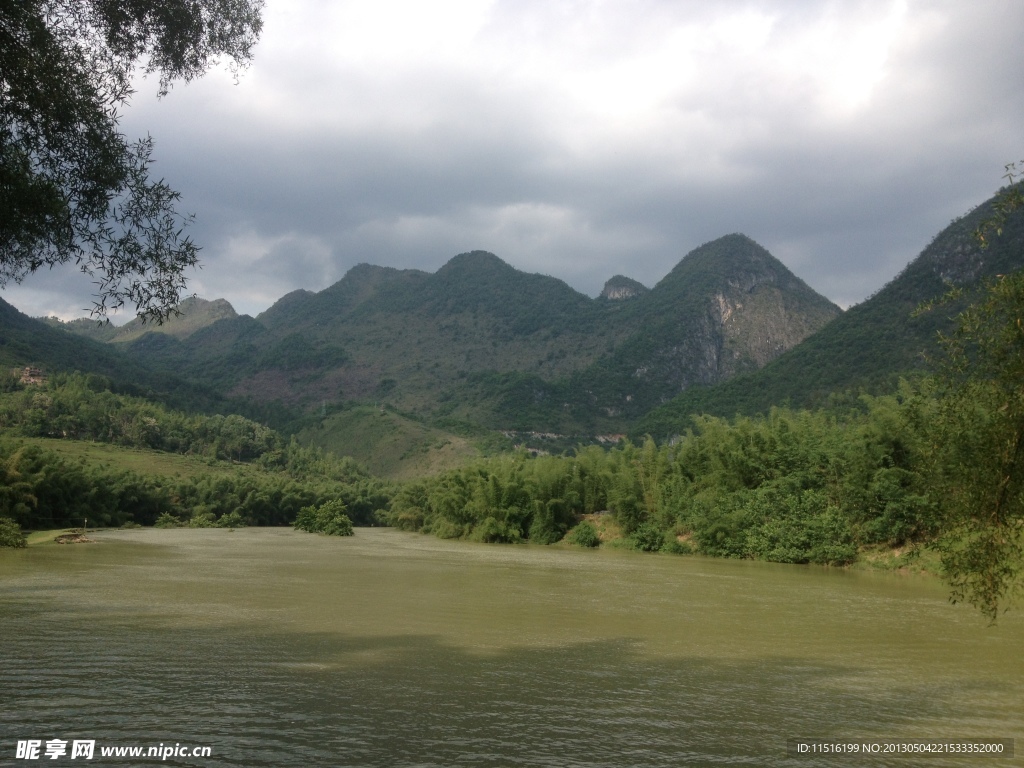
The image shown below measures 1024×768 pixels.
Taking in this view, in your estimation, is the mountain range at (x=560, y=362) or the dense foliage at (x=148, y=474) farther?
the mountain range at (x=560, y=362)

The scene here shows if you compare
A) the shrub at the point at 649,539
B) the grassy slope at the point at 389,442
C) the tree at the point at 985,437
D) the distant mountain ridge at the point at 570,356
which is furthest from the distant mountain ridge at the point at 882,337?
the distant mountain ridge at the point at 570,356

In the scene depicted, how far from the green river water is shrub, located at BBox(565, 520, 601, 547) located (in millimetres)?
21987

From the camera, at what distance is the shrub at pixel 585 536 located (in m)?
43.6

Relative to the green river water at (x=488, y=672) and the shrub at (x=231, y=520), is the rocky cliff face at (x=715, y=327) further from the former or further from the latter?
the green river water at (x=488, y=672)

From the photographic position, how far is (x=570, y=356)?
17912 centimetres

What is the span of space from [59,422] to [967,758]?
3297 inches

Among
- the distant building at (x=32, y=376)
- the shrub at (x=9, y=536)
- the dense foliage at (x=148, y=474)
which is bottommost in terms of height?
the shrub at (x=9, y=536)

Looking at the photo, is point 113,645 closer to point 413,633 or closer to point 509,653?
point 413,633

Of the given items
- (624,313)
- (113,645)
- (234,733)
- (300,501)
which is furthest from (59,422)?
(624,313)

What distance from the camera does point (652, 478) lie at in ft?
139

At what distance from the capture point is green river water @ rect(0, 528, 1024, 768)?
24.5 ft

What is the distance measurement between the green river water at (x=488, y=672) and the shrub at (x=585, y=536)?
21987 mm

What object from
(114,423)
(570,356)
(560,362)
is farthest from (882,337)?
(570,356)

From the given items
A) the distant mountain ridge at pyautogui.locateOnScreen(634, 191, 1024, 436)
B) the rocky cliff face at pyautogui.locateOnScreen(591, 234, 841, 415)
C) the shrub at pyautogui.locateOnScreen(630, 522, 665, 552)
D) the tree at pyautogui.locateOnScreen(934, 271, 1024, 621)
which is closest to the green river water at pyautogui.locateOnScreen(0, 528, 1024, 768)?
the tree at pyautogui.locateOnScreen(934, 271, 1024, 621)
